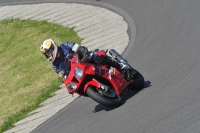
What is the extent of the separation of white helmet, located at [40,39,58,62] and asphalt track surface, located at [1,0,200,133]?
1361 millimetres

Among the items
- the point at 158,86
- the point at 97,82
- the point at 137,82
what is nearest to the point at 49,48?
Result: the point at 97,82

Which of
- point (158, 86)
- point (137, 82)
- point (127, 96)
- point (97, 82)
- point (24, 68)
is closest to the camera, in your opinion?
point (97, 82)

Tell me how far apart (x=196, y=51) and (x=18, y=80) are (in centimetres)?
580

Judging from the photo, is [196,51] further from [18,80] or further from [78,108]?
[18,80]

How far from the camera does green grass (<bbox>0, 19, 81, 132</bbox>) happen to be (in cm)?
1229

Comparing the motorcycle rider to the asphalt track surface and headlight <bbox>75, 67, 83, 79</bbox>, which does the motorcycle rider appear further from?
the asphalt track surface

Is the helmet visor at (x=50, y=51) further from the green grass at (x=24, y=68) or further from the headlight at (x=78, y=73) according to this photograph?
the green grass at (x=24, y=68)

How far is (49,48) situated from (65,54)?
374 millimetres

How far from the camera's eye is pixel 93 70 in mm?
9023

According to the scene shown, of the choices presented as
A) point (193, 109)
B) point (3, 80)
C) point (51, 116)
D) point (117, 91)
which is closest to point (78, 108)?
point (51, 116)

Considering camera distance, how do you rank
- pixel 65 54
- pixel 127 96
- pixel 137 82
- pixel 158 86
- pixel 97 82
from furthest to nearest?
pixel 127 96 → pixel 137 82 → pixel 158 86 → pixel 65 54 → pixel 97 82

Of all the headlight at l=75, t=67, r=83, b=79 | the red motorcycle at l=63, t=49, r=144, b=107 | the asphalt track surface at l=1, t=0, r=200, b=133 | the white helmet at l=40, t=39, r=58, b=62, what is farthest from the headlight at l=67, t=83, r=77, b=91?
the asphalt track surface at l=1, t=0, r=200, b=133

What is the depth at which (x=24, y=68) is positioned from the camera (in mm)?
15133

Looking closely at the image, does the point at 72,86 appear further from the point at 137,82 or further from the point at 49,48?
the point at 137,82
